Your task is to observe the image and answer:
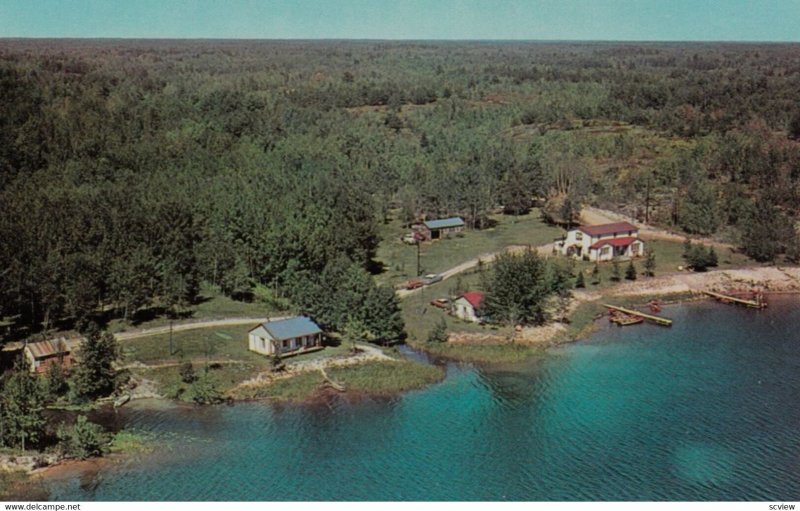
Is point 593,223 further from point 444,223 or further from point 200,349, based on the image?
point 200,349

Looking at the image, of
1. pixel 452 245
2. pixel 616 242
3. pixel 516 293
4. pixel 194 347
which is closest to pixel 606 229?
pixel 616 242

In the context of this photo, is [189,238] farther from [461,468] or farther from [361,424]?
[461,468]

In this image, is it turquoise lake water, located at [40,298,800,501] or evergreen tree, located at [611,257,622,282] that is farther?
evergreen tree, located at [611,257,622,282]

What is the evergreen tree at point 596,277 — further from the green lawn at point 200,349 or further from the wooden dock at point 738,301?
the green lawn at point 200,349

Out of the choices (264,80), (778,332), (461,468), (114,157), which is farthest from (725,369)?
(264,80)

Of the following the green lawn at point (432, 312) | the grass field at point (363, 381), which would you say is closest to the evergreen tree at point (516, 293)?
the green lawn at point (432, 312)

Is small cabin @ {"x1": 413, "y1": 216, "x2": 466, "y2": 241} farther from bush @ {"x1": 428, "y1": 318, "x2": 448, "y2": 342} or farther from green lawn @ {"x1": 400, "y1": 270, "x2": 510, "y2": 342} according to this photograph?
bush @ {"x1": 428, "y1": 318, "x2": 448, "y2": 342}

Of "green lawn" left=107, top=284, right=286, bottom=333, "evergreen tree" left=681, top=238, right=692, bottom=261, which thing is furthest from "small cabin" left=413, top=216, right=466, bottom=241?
"green lawn" left=107, top=284, right=286, bottom=333
